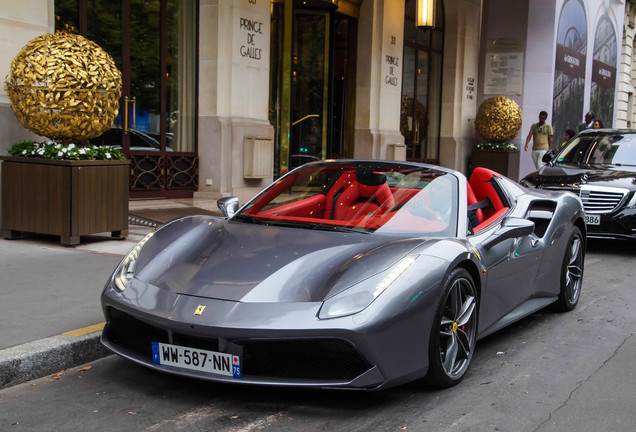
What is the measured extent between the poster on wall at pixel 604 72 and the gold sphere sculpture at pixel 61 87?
75.6 feet

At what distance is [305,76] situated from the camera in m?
15.9

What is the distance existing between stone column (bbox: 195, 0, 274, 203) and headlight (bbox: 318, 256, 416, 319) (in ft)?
28.2

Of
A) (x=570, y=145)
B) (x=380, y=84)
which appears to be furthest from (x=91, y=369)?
(x=380, y=84)

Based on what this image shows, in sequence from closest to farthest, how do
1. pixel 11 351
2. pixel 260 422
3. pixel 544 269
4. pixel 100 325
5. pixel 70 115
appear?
pixel 260 422 → pixel 11 351 → pixel 100 325 → pixel 544 269 → pixel 70 115

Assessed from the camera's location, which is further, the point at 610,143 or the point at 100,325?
the point at 610,143

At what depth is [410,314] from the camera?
3.59 metres

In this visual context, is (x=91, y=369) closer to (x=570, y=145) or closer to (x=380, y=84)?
(x=570, y=145)

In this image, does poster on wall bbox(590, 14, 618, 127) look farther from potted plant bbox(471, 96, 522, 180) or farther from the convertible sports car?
the convertible sports car

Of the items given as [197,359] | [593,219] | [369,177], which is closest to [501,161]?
[593,219]

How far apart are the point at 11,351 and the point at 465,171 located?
58.1 feet

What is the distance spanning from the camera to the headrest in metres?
4.95

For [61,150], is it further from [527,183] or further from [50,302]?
[527,183]

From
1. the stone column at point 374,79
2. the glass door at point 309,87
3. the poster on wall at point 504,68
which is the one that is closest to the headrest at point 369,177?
the glass door at point 309,87

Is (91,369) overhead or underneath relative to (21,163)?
underneath
